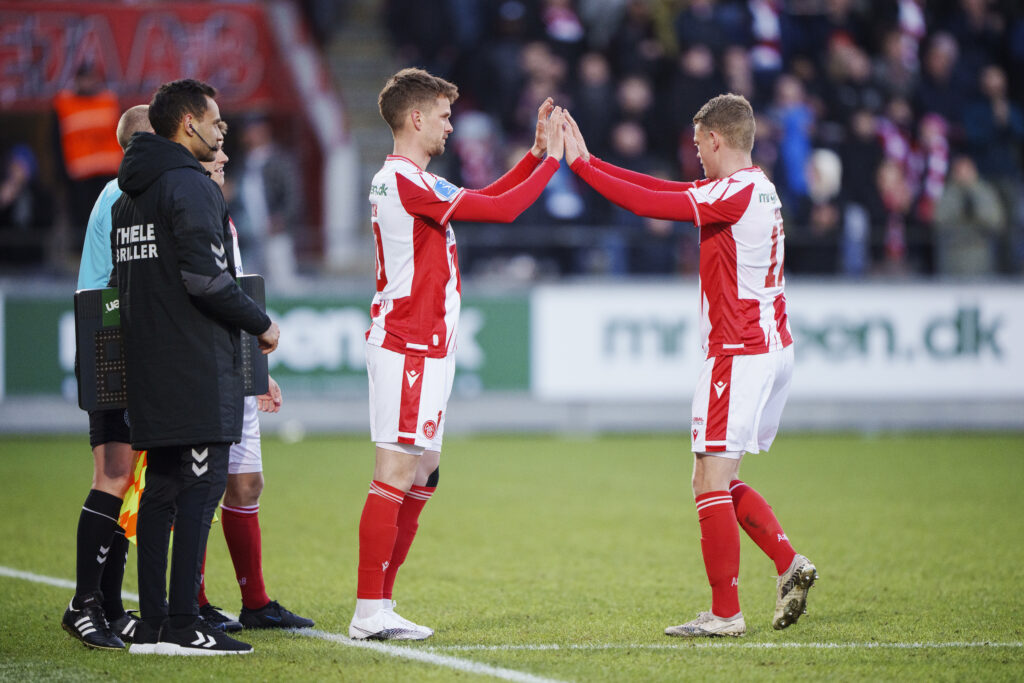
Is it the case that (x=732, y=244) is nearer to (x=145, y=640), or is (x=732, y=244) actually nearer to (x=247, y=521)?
(x=247, y=521)

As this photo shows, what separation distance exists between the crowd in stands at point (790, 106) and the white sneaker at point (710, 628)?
911 cm

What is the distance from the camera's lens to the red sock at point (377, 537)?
545 centimetres

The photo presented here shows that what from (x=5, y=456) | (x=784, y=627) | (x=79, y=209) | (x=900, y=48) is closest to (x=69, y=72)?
(x=79, y=209)

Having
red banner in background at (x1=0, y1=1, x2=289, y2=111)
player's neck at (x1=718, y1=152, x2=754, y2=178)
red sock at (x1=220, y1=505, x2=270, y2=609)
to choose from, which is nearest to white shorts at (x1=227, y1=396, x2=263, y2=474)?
red sock at (x1=220, y1=505, x2=270, y2=609)

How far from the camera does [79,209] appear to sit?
14.5 metres

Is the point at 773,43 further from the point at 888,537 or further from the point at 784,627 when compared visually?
the point at 784,627

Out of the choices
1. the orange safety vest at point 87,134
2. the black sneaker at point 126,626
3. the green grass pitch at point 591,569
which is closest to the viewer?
the green grass pitch at point 591,569

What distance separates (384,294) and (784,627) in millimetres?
2183

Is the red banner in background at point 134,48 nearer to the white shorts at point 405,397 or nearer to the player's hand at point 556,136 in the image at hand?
the player's hand at point 556,136

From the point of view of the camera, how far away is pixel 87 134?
1419cm

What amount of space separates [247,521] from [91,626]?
2.66 ft

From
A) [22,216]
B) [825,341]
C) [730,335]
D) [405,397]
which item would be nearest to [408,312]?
[405,397]

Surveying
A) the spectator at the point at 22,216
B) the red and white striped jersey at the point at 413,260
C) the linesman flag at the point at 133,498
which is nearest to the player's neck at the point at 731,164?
the red and white striped jersey at the point at 413,260

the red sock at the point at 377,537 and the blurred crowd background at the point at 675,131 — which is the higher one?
the blurred crowd background at the point at 675,131
